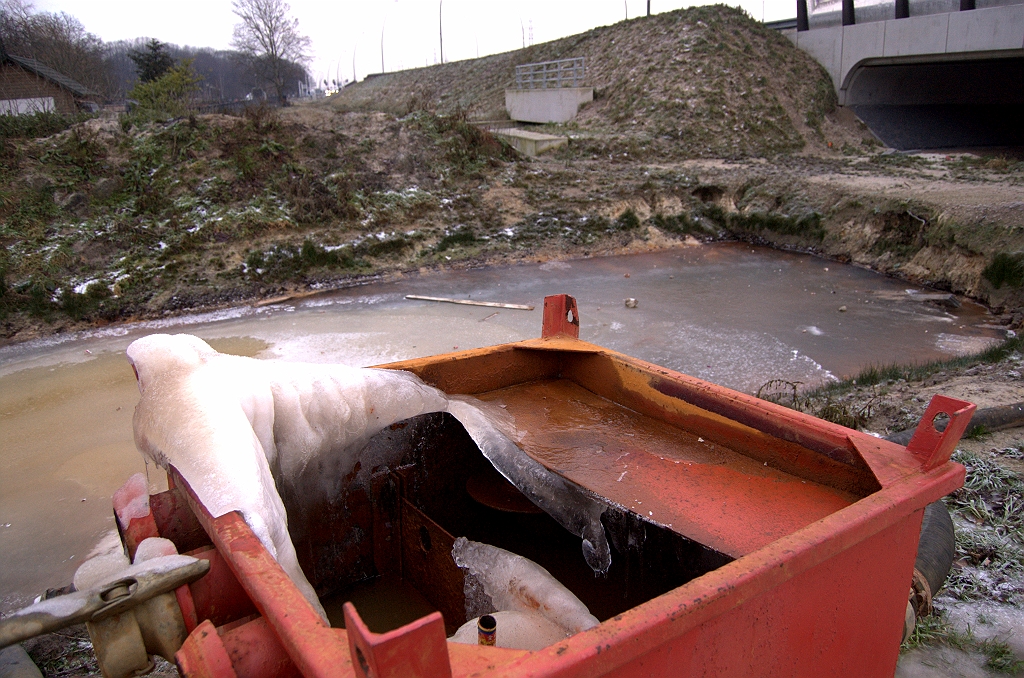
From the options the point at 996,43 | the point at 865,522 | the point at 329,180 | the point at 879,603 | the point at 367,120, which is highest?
the point at 996,43

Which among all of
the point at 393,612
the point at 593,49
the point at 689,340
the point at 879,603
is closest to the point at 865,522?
the point at 879,603

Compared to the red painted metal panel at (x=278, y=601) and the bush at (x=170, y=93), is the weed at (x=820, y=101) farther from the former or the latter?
the red painted metal panel at (x=278, y=601)

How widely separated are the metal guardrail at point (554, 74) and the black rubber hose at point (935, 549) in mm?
20732

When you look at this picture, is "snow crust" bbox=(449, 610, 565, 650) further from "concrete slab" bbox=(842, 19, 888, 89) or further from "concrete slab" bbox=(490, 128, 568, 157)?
"concrete slab" bbox=(842, 19, 888, 89)

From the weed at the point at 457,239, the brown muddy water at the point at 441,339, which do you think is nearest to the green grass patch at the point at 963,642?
the brown muddy water at the point at 441,339

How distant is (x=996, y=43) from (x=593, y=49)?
12568mm

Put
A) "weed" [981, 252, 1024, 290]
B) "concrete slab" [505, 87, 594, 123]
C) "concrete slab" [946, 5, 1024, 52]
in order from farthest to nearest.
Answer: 1. "concrete slab" [505, 87, 594, 123]
2. "concrete slab" [946, 5, 1024, 52]
3. "weed" [981, 252, 1024, 290]

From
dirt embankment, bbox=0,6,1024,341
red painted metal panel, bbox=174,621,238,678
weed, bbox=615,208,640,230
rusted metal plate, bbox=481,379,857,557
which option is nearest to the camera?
red painted metal panel, bbox=174,621,238,678

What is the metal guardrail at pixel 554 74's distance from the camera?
22.1 m

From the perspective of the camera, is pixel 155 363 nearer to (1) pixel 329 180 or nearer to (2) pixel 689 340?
(2) pixel 689 340

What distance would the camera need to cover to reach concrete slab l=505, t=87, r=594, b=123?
67.9 ft

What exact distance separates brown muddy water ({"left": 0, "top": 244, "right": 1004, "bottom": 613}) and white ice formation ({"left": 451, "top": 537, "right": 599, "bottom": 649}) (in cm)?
241

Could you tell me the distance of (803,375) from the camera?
5773 mm

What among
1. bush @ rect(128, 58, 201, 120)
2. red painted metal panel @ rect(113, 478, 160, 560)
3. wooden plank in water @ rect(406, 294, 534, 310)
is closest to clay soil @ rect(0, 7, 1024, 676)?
wooden plank in water @ rect(406, 294, 534, 310)
